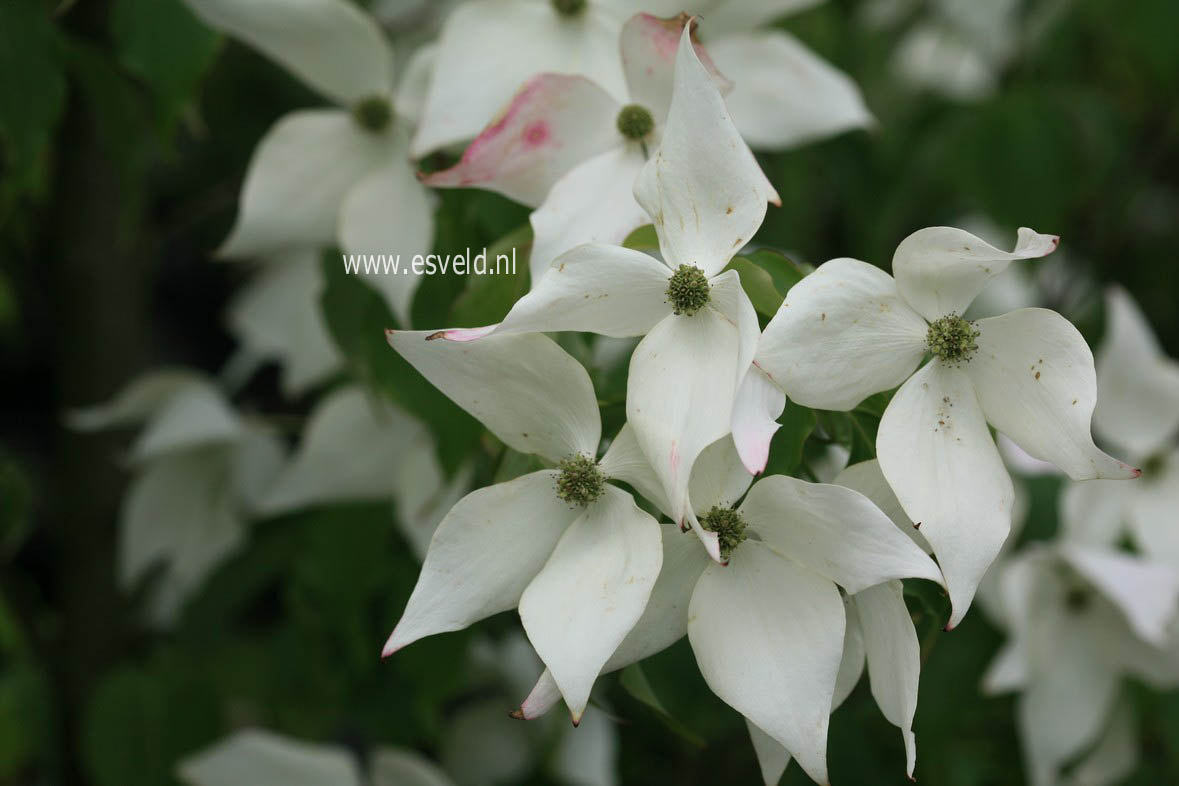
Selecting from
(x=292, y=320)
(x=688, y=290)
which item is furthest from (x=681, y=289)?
(x=292, y=320)

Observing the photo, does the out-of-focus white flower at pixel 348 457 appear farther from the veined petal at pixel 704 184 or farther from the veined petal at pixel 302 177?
the veined petal at pixel 704 184

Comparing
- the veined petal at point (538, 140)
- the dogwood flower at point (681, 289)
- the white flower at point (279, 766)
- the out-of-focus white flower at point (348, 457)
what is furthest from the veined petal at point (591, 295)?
the white flower at point (279, 766)

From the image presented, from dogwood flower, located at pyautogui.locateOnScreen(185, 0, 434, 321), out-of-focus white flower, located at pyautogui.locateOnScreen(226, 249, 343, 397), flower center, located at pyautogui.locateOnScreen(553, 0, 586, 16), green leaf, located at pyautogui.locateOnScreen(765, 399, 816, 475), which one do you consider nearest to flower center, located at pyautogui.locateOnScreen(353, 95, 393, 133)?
dogwood flower, located at pyautogui.locateOnScreen(185, 0, 434, 321)

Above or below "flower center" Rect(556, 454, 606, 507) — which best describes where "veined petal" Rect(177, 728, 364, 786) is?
below

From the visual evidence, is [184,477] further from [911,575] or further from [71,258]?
[911,575]

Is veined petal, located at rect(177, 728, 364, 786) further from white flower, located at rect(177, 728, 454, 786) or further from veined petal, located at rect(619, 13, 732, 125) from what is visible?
veined petal, located at rect(619, 13, 732, 125)

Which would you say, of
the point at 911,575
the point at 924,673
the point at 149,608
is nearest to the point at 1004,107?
the point at 924,673
